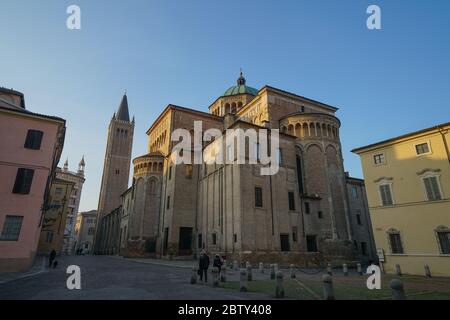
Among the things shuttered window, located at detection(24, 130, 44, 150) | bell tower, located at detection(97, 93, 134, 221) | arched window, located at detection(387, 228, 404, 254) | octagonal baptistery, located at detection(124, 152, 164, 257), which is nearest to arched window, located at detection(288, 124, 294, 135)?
arched window, located at detection(387, 228, 404, 254)

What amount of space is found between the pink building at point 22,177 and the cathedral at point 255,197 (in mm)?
14742

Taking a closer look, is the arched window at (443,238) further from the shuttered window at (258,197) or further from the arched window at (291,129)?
the arched window at (291,129)

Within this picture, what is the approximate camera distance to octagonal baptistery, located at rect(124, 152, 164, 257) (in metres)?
35.8

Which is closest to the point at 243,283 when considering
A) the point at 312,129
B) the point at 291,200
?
the point at 291,200

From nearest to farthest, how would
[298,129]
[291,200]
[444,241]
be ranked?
[444,241] → [291,200] → [298,129]

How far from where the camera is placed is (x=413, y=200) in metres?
18.7

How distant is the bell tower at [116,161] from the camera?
205 ft

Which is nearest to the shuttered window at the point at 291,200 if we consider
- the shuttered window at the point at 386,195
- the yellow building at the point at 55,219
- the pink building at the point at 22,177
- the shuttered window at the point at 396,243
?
the shuttered window at the point at 386,195

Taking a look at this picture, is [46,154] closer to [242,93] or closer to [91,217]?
[242,93]

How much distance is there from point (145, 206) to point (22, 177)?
2093 centimetres

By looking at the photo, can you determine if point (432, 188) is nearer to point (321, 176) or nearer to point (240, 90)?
point (321, 176)

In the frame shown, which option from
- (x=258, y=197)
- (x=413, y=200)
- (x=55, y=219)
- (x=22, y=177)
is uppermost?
(x=258, y=197)

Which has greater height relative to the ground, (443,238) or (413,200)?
(413,200)
